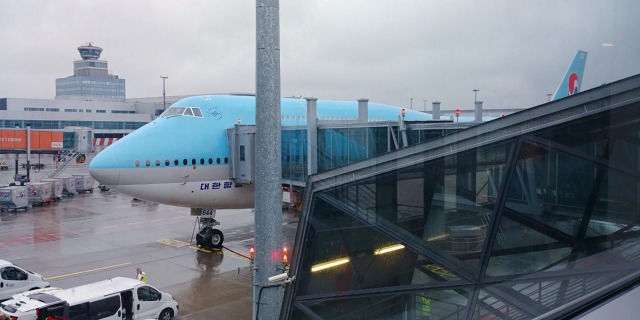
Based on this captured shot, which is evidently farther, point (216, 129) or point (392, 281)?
point (216, 129)

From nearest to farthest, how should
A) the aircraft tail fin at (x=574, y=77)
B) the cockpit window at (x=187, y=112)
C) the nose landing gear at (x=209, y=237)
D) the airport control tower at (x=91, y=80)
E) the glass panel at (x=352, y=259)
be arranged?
the aircraft tail fin at (x=574, y=77), the glass panel at (x=352, y=259), the cockpit window at (x=187, y=112), the nose landing gear at (x=209, y=237), the airport control tower at (x=91, y=80)

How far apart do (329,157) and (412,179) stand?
8.26 metres

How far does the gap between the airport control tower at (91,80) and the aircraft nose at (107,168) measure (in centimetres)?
9730

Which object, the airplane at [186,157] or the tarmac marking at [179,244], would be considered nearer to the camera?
the airplane at [186,157]

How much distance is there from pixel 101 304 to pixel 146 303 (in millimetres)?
1002

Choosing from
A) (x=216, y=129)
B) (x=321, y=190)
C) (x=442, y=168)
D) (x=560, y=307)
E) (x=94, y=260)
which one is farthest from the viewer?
(x=94, y=260)

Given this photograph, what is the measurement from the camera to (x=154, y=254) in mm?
19438

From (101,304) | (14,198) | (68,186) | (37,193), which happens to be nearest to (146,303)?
(101,304)

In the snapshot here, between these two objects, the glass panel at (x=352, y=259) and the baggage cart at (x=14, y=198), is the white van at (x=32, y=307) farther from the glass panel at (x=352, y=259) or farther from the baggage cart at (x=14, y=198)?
the baggage cart at (x=14, y=198)

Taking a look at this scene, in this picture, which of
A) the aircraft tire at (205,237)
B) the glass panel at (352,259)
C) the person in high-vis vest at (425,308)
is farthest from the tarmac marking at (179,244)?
the person in high-vis vest at (425,308)

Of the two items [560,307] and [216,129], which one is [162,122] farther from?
[560,307]

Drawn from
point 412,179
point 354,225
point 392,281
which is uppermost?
point 412,179

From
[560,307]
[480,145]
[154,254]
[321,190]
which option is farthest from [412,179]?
[154,254]

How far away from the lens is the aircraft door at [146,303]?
1277cm
